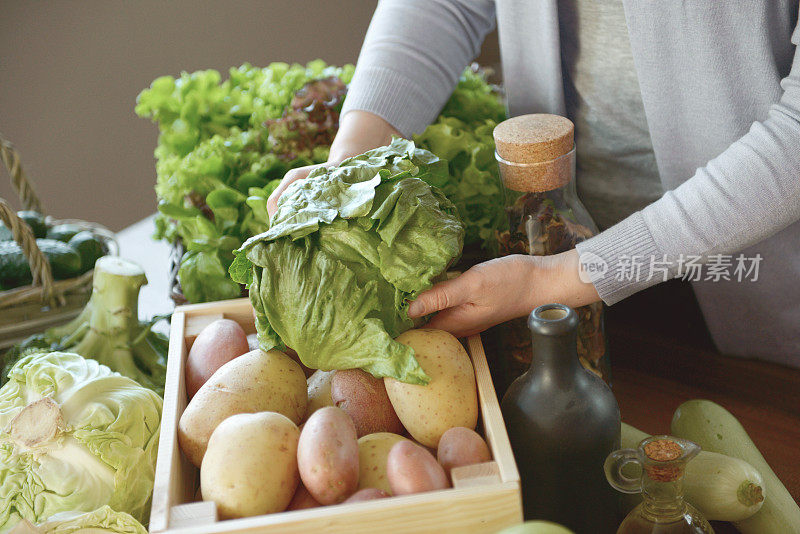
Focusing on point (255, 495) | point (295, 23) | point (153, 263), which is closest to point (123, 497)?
point (255, 495)

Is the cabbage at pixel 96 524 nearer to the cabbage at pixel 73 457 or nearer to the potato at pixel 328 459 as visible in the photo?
the cabbage at pixel 73 457

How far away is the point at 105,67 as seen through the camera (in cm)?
318

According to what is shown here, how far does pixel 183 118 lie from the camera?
171cm

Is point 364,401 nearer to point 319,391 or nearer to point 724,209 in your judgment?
point 319,391

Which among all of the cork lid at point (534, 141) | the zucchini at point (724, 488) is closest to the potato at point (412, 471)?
the zucchini at point (724, 488)

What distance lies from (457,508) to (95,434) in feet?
1.65

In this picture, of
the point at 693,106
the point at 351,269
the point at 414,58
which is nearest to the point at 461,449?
the point at 351,269

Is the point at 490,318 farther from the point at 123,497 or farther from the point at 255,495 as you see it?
the point at 123,497

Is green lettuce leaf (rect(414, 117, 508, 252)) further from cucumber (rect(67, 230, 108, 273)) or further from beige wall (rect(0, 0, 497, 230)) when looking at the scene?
beige wall (rect(0, 0, 497, 230))

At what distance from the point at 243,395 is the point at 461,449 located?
0.28m

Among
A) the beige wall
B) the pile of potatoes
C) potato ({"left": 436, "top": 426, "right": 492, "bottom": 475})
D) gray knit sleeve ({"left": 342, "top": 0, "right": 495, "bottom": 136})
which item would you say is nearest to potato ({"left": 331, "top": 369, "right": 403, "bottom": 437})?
the pile of potatoes

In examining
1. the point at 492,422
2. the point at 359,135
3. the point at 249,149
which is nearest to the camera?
the point at 492,422

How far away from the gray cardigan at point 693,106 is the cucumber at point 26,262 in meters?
0.71

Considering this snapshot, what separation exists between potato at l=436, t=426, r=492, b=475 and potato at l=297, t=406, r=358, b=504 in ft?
0.33
